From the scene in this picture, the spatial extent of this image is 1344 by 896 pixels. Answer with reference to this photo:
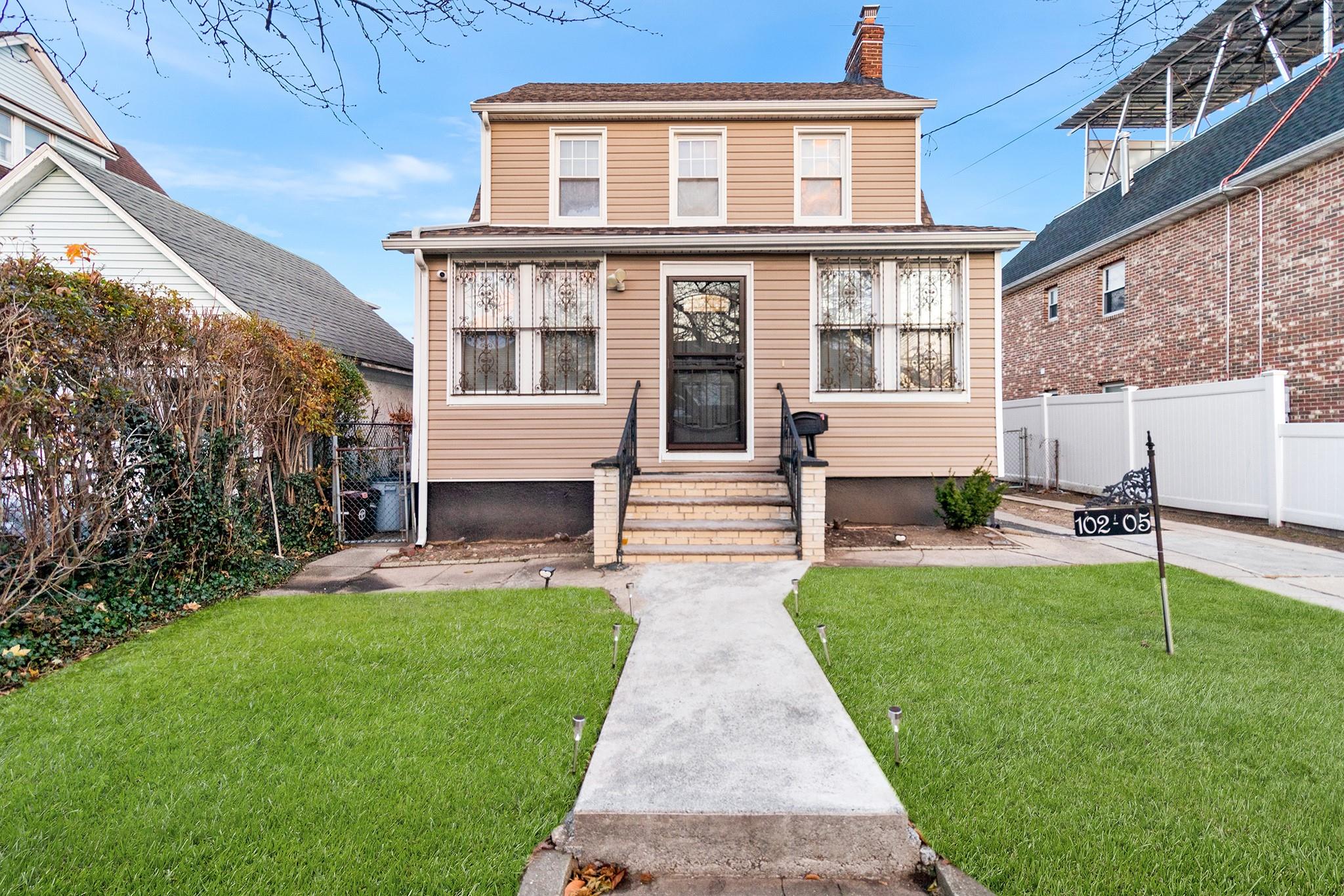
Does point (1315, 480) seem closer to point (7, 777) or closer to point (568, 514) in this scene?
point (568, 514)

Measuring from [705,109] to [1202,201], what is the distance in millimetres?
9456

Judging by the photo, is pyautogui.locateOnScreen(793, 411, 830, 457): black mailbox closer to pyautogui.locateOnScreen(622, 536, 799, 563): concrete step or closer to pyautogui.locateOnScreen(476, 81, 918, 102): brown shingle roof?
pyautogui.locateOnScreen(622, 536, 799, 563): concrete step

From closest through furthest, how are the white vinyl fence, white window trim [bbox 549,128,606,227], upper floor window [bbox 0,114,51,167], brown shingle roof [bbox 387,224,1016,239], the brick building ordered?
brown shingle roof [bbox 387,224,1016,239], the white vinyl fence, white window trim [bbox 549,128,606,227], the brick building, upper floor window [bbox 0,114,51,167]

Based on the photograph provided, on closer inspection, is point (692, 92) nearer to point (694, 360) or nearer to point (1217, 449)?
point (694, 360)

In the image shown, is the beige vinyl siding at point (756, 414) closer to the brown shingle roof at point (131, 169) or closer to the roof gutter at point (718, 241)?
the roof gutter at point (718, 241)

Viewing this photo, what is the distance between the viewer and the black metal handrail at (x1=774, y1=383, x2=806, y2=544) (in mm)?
6121

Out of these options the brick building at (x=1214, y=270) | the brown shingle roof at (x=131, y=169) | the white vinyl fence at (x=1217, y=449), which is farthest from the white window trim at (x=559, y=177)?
the brown shingle roof at (x=131, y=169)

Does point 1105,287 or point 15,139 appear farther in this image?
point 1105,287

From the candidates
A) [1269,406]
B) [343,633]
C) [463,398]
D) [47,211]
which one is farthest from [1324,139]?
[47,211]

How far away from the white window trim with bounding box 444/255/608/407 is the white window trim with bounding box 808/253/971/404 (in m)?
2.69

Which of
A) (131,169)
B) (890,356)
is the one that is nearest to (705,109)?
(890,356)

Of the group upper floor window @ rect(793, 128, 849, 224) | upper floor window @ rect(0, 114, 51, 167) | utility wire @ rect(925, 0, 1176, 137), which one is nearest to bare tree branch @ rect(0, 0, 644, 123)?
utility wire @ rect(925, 0, 1176, 137)

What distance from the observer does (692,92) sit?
9023 mm

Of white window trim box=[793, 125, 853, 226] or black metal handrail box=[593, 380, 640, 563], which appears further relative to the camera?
white window trim box=[793, 125, 853, 226]
